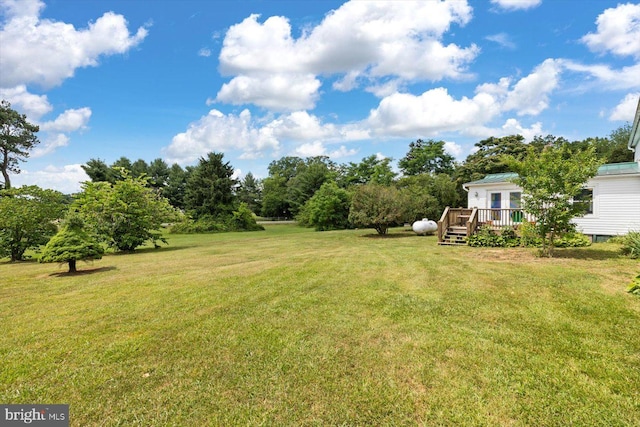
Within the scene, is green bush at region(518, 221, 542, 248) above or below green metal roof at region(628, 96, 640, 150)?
below

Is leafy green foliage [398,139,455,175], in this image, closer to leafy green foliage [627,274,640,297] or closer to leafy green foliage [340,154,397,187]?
leafy green foliage [340,154,397,187]

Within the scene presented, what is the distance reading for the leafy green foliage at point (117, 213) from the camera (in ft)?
46.0

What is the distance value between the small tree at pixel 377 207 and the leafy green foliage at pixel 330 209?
976 centimetres

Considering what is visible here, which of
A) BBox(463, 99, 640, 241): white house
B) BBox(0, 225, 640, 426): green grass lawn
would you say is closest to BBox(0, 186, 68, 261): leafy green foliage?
BBox(0, 225, 640, 426): green grass lawn

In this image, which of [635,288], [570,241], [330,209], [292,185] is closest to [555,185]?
[570,241]

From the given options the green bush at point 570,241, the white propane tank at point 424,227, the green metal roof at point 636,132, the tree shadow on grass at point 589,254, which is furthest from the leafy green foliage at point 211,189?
the green metal roof at point 636,132

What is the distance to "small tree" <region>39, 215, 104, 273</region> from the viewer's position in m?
7.76

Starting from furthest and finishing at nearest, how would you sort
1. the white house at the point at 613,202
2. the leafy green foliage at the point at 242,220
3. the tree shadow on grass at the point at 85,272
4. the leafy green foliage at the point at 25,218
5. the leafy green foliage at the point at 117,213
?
the leafy green foliage at the point at 242,220, the leafy green foliage at the point at 117,213, the leafy green foliage at the point at 25,218, the white house at the point at 613,202, the tree shadow on grass at the point at 85,272

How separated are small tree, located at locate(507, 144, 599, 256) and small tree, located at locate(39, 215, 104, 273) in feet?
40.3

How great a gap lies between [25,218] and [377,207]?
15.5 metres

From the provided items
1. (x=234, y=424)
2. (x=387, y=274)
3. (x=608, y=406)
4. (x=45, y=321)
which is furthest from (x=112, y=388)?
(x=387, y=274)

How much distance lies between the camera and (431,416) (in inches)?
92.1

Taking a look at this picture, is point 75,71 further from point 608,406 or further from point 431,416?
point 608,406

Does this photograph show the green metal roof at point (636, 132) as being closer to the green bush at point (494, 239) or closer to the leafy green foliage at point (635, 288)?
the green bush at point (494, 239)
